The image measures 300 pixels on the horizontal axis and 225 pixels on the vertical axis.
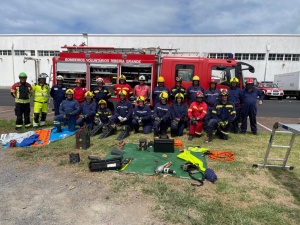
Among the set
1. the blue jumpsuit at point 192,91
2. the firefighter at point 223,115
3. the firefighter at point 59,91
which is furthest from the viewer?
the firefighter at point 59,91

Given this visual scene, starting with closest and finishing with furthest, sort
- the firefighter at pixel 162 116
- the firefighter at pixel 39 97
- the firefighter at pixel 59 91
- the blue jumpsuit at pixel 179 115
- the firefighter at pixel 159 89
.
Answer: the firefighter at pixel 162 116 < the blue jumpsuit at pixel 179 115 < the firefighter at pixel 159 89 < the firefighter at pixel 39 97 < the firefighter at pixel 59 91

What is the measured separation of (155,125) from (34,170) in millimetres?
3392

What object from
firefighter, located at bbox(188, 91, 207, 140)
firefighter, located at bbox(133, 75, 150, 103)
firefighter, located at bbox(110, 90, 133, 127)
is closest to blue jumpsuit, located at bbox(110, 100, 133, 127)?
firefighter, located at bbox(110, 90, 133, 127)

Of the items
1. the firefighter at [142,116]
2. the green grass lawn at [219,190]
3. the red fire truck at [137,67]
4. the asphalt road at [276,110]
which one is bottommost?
the green grass lawn at [219,190]

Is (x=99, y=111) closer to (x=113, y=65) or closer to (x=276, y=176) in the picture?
(x=113, y=65)

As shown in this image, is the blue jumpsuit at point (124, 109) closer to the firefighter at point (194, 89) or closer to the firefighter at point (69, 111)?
the firefighter at point (69, 111)

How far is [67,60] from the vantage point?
8.20 meters

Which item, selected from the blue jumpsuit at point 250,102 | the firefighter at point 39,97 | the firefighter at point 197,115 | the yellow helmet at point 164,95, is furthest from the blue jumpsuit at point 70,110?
the blue jumpsuit at point 250,102

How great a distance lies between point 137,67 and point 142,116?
5.95ft

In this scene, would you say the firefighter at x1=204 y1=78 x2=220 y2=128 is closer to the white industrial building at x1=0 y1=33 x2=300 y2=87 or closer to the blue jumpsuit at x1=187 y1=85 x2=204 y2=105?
the blue jumpsuit at x1=187 y1=85 x2=204 y2=105

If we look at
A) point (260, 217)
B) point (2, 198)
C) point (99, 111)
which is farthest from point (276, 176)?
point (99, 111)

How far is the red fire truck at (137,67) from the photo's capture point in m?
7.45

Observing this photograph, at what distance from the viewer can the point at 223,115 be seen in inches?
262

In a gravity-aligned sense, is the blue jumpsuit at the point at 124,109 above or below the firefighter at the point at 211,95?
below
